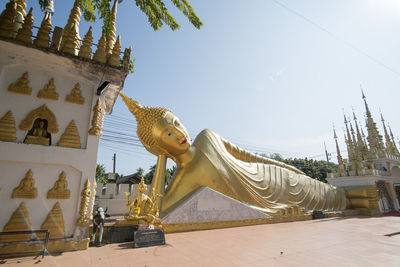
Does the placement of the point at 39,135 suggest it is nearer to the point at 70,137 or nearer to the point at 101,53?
the point at 70,137

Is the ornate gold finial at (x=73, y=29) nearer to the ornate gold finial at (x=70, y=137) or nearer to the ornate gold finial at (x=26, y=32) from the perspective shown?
the ornate gold finial at (x=26, y=32)

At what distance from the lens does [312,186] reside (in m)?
10.9

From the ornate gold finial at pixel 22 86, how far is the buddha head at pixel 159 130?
12.3 feet

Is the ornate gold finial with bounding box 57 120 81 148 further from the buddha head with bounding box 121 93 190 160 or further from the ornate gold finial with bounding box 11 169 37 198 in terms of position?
the buddha head with bounding box 121 93 190 160

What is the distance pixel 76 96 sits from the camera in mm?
4961

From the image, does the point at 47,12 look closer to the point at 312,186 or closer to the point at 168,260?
the point at 168,260

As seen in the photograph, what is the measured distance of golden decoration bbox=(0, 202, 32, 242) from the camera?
12.7ft

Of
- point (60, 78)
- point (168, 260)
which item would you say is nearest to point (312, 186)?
point (168, 260)

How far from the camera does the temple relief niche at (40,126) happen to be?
437cm

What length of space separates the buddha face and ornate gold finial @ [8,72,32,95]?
4.07 metres

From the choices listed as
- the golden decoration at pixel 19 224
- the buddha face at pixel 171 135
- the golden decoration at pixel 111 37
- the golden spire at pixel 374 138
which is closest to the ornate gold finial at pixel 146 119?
the buddha face at pixel 171 135

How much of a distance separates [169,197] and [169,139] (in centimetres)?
213

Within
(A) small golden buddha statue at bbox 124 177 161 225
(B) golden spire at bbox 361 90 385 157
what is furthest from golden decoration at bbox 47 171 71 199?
(B) golden spire at bbox 361 90 385 157

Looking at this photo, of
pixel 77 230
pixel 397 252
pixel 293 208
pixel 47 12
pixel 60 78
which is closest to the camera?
pixel 397 252
